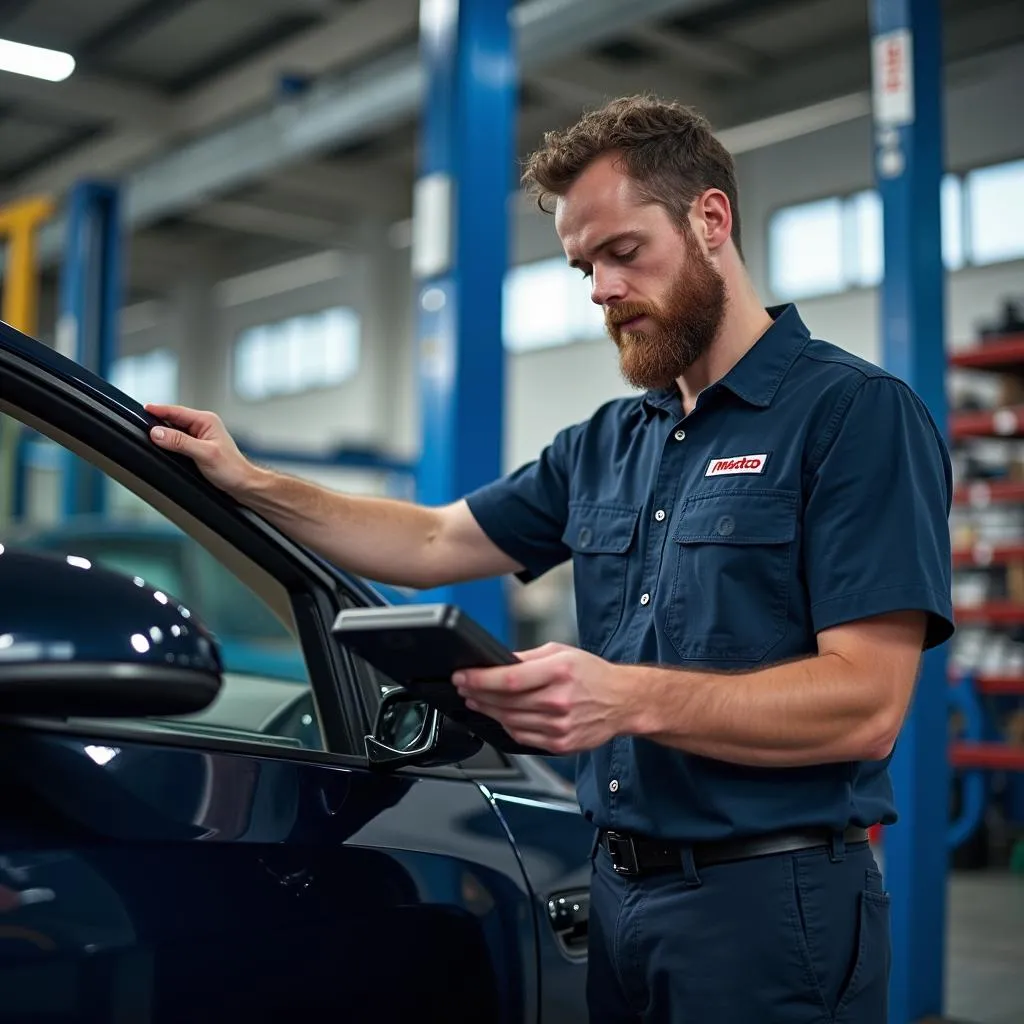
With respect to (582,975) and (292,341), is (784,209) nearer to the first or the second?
(292,341)

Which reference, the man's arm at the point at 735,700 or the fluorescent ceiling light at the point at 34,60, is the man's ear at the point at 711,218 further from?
the fluorescent ceiling light at the point at 34,60

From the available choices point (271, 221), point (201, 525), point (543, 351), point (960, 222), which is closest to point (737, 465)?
point (201, 525)

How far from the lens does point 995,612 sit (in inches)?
301

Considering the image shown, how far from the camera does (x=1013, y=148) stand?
1167 centimetres

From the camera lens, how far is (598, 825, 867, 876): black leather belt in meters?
1.52

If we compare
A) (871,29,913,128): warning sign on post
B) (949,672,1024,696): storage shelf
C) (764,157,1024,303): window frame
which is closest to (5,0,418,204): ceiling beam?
(764,157,1024,303): window frame

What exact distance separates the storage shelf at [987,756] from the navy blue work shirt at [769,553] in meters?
5.60

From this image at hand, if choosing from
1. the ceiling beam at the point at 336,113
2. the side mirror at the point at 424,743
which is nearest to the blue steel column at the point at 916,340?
the side mirror at the point at 424,743

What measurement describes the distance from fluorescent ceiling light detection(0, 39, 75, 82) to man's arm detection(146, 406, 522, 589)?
9170 mm

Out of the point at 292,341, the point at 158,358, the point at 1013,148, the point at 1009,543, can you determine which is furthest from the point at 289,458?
the point at 158,358

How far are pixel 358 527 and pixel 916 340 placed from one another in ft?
7.90

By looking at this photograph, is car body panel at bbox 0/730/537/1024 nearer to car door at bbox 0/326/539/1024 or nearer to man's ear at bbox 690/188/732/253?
car door at bbox 0/326/539/1024

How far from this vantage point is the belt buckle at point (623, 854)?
5.19 feet

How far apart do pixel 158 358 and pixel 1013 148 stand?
51.0 feet
